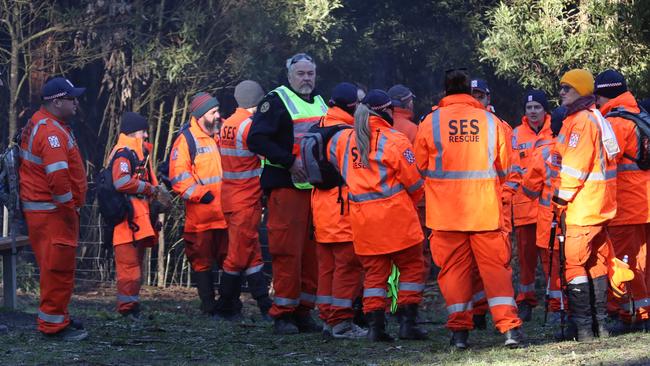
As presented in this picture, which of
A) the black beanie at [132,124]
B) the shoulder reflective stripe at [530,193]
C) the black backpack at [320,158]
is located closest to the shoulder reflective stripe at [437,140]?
the black backpack at [320,158]

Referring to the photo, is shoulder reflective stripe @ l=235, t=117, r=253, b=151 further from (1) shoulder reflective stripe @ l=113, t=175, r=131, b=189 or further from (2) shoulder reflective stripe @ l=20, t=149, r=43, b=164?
(2) shoulder reflective stripe @ l=20, t=149, r=43, b=164

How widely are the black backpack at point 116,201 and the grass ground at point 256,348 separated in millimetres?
1045

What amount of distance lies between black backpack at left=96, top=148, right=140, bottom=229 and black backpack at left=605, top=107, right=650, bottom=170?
4936 mm

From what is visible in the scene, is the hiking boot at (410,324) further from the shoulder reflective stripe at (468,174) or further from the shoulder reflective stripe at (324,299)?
the shoulder reflective stripe at (468,174)

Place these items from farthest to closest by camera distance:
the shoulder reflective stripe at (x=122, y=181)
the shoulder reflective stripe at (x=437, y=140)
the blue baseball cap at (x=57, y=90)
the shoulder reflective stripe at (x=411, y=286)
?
the shoulder reflective stripe at (x=122, y=181) < the blue baseball cap at (x=57, y=90) < the shoulder reflective stripe at (x=411, y=286) < the shoulder reflective stripe at (x=437, y=140)

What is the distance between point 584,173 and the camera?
389 inches

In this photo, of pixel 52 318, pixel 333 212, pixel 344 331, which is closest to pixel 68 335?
pixel 52 318

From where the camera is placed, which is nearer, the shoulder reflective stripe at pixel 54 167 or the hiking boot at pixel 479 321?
the shoulder reflective stripe at pixel 54 167

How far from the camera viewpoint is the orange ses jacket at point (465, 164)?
9.59 meters

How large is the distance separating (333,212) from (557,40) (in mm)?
7479

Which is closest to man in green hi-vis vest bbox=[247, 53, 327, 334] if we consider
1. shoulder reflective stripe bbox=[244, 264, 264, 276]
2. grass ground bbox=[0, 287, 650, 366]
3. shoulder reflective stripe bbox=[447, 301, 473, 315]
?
grass ground bbox=[0, 287, 650, 366]

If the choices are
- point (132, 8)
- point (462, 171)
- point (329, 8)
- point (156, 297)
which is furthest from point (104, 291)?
point (462, 171)

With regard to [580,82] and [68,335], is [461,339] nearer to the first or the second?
[580,82]

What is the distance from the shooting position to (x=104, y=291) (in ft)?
58.0
